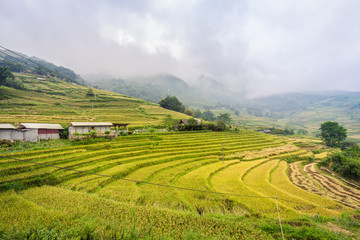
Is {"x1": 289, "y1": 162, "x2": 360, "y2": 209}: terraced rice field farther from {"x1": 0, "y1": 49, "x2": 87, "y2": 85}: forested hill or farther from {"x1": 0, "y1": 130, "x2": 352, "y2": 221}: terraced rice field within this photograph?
{"x1": 0, "y1": 49, "x2": 87, "y2": 85}: forested hill

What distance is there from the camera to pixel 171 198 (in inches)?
486

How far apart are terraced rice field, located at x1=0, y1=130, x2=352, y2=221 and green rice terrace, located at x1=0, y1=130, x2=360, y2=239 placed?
8 cm

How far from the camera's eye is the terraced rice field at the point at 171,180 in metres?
11.7

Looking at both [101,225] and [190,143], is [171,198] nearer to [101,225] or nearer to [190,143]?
[101,225]

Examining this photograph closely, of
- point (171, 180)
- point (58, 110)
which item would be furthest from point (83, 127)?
point (58, 110)

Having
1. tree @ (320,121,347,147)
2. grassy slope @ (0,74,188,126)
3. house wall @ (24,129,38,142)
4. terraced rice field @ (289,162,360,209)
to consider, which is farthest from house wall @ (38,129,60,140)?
tree @ (320,121,347,147)

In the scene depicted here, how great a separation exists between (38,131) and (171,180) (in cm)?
2309

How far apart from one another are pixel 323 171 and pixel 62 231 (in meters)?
32.3

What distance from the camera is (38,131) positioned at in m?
23.6

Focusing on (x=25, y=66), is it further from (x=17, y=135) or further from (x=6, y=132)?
(x=6, y=132)

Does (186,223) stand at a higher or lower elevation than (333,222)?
higher

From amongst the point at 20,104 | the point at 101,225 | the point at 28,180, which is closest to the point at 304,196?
the point at 101,225

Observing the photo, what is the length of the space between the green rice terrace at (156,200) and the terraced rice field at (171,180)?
79 millimetres

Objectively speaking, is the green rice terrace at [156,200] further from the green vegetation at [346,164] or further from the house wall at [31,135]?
the house wall at [31,135]
